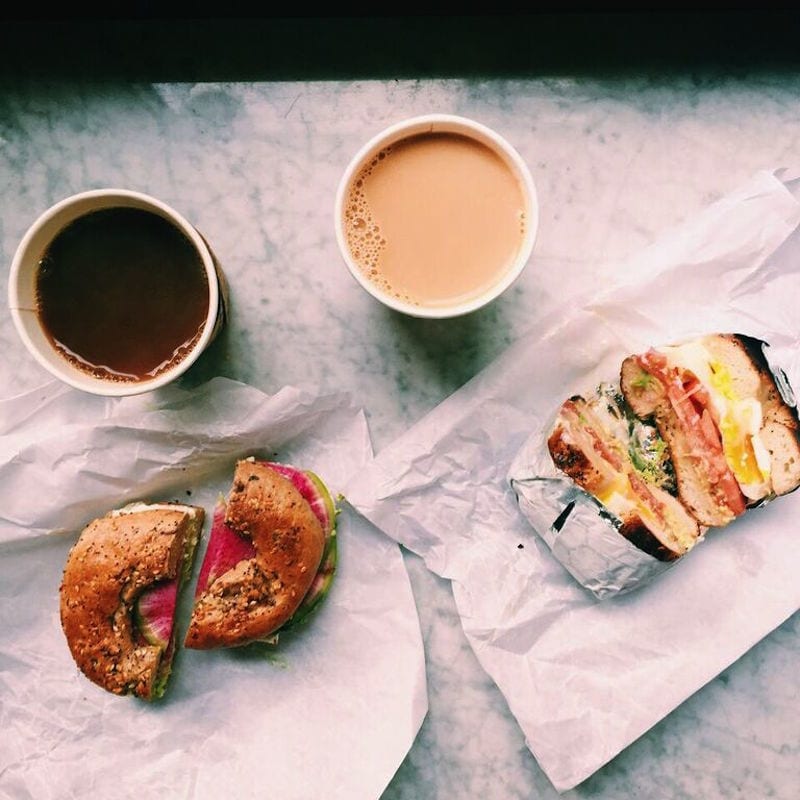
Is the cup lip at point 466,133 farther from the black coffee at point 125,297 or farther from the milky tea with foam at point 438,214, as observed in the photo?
the black coffee at point 125,297

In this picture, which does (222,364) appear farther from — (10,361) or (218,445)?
(10,361)

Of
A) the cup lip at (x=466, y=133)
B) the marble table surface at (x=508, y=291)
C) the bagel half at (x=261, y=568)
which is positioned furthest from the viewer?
the marble table surface at (x=508, y=291)

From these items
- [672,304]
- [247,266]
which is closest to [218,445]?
[247,266]

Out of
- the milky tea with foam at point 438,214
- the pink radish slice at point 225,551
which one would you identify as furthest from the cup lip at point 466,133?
the pink radish slice at point 225,551

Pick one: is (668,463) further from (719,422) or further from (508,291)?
(508,291)

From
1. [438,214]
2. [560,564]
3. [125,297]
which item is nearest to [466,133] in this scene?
[438,214]

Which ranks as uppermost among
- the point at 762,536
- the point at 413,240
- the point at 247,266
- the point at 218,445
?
the point at 413,240

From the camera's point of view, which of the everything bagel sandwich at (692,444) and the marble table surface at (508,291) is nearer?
the everything bagel sandwich at (692,444)
